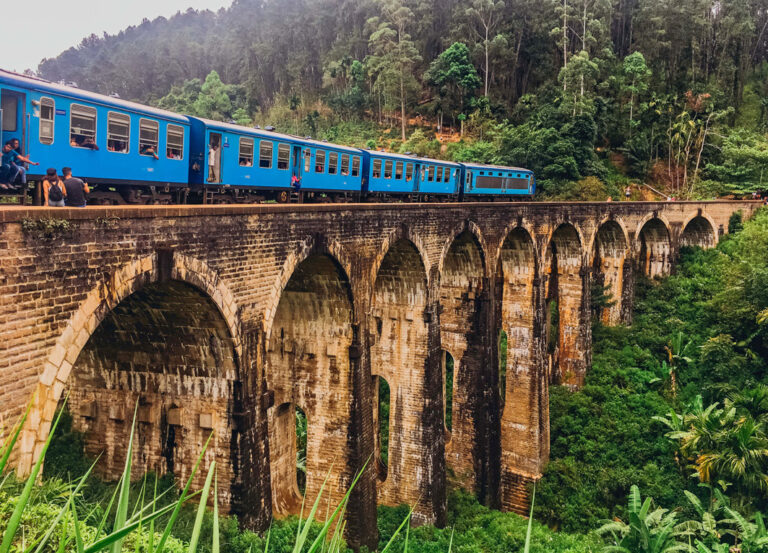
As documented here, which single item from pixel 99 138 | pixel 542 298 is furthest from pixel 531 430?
pixel 99 138

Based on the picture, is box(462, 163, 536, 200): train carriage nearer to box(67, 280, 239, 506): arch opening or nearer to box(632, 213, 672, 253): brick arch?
box(632, 213, 672, 253): brick arch

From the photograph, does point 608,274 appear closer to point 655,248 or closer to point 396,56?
point 655,248

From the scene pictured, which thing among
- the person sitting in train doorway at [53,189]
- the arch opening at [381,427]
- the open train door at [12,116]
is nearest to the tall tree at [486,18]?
the arch opening at [381,427]

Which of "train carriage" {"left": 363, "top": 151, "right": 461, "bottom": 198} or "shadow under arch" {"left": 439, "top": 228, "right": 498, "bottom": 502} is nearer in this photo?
"train carriage" {"left": 363, "top": 151, "right": 461, "bottom": 198}

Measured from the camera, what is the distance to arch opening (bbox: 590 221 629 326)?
27.1 metres

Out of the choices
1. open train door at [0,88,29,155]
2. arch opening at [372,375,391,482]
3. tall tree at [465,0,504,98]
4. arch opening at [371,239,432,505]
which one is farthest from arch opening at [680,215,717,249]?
open train door at [0,88,29,155]

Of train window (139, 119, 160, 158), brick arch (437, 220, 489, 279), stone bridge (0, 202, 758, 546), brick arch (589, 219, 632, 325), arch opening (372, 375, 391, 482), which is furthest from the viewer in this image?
brick arch (589, 219, 632, 325)

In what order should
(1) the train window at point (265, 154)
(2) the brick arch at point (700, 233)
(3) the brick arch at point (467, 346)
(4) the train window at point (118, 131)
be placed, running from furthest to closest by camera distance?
1. (2) the brick arch at point (700, 233)
2. (3) the brick arch at point (467, 346)
3. (1) the train window at point (265, 154)
4. (4) the train window at point (118, 131)

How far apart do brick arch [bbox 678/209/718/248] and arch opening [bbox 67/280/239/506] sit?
28.8 meters

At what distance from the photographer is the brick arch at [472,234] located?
15.9 metres

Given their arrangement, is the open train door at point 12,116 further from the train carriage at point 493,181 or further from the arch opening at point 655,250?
the arch opening at point 655,250

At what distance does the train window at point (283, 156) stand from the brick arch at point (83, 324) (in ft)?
17.1

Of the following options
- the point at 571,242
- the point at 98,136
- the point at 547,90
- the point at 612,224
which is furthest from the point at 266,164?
the point at 547,90

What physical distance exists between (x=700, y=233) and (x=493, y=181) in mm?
14948
